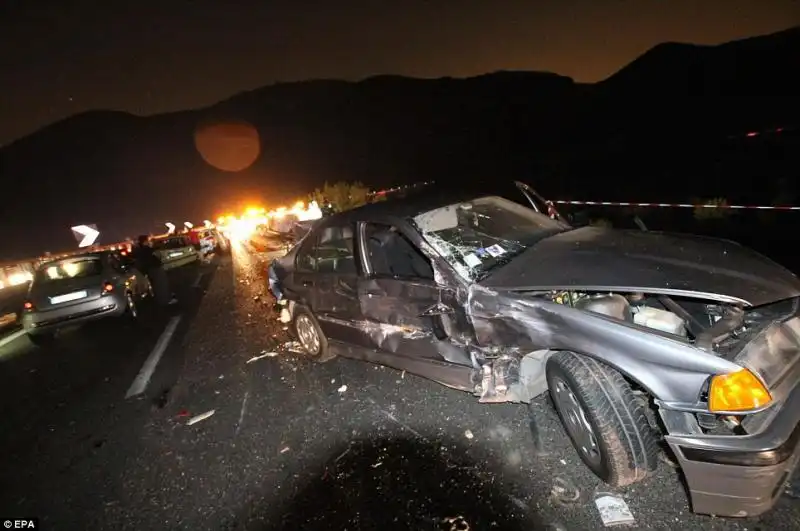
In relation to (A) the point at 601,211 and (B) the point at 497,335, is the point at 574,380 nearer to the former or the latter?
(B) the point at 497,335

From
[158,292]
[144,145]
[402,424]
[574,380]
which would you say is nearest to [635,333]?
[574,380]

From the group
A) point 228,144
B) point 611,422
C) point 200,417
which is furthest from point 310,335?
point 228,144

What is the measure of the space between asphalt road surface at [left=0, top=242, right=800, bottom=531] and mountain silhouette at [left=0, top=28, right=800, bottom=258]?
19.0 metres

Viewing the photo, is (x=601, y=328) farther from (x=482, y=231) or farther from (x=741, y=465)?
(x=482, y=231)

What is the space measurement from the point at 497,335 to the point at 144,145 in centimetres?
14908

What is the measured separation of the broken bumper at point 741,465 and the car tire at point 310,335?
11.4 ft

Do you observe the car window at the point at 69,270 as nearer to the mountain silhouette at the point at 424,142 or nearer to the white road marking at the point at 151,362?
the white road marking at the point at 151,362

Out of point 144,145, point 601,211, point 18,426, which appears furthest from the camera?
point 144,145

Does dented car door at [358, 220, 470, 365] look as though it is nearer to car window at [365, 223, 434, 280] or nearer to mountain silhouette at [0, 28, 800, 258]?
car window at [365, 223, 434, 280]

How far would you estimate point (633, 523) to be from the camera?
7.72 feet

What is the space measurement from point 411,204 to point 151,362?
430 centimetres

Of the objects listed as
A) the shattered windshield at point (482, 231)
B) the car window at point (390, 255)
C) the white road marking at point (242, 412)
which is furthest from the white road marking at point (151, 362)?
the shattered windshield at point (482, 231)

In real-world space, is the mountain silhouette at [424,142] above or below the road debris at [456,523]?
above

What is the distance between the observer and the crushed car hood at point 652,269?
254 cm
